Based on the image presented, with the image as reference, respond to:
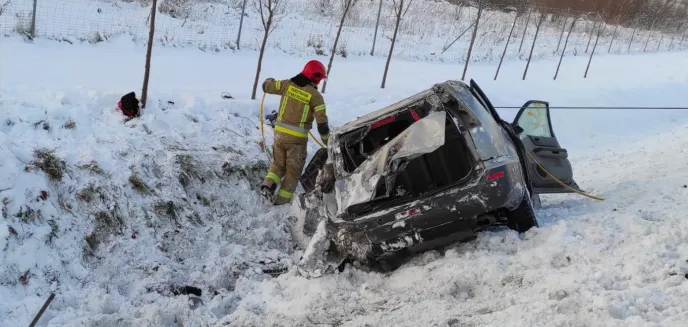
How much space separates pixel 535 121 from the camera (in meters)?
6.72

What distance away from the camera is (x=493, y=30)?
2447 cm

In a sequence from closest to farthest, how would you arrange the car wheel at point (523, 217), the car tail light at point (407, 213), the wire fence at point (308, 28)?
the car tail light at point (407, 213), the car wheel at point (523, 217), the wire fence at point (308, 28)

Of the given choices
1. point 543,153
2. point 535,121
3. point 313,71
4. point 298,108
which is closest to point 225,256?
point 298,108

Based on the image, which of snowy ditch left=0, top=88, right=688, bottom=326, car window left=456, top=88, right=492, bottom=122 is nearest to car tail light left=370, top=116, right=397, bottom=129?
car window left=456, top=88, right=492, bottom=122

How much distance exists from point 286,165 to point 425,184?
1.88 meters

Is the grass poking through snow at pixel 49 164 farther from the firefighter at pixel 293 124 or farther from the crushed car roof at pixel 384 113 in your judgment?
the crushed car roof at pixel 384 113

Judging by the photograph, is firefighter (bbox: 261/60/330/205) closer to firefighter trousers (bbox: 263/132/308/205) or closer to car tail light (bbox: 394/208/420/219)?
firefighter trousers (bbox: 263/132/308/205)

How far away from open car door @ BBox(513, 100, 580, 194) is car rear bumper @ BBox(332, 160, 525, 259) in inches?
61.7

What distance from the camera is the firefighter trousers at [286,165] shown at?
5863 millimetres

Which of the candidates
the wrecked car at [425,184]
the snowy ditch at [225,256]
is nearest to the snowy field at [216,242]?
the snowy ditch at [225,256]

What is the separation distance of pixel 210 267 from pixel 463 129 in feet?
8.59

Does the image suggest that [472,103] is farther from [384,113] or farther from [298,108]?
[298,108]

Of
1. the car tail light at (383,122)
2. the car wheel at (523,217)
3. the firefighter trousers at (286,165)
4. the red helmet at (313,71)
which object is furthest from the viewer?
the firefighter trousers at (286,165)

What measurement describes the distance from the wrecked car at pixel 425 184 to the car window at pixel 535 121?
5.89 ft
